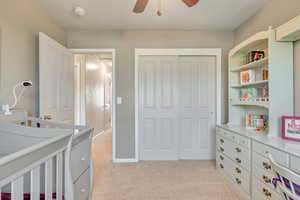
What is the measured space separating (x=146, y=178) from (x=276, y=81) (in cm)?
205

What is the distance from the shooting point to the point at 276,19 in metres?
2.22

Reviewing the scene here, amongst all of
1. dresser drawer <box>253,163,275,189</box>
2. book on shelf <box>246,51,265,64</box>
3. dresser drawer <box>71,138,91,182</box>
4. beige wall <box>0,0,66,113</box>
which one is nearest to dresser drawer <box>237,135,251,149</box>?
dresser drawer <box>253,163,275,189</box>

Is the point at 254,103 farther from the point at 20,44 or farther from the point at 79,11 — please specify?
the point at 20,44

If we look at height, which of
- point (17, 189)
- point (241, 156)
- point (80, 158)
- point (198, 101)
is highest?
point (198, 101)

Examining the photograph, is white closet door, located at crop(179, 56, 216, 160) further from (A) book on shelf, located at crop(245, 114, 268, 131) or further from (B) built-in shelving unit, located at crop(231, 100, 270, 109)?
(A) book on shelf, located at crop(245, 114, 268, 131)

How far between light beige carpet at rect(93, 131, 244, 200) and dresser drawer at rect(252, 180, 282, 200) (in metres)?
0.28

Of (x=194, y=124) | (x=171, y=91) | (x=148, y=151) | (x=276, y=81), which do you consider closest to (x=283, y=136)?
(x=276, y=81)

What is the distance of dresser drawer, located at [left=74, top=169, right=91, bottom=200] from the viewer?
1.48m

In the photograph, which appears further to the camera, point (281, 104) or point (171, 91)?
point (171, 91)

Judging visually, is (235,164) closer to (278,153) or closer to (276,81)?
(278,153)

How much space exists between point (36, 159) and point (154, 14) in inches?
98.8

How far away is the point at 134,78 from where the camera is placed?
3293 millimetres

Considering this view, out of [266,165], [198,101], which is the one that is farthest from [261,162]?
[198,101]

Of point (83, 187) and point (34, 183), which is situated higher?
point (34, 183)
